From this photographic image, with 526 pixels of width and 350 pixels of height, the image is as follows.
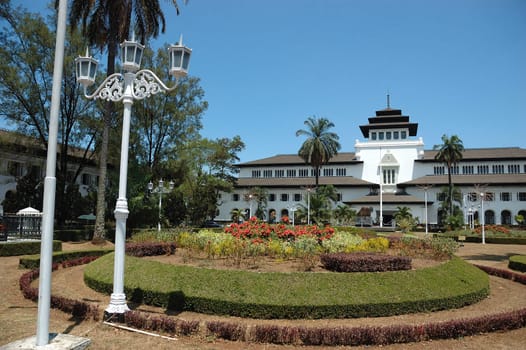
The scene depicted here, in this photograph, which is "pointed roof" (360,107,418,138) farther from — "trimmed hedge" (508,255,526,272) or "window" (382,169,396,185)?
"trimmed hedge" (508,255,526,272)

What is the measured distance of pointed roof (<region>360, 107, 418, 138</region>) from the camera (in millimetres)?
62094

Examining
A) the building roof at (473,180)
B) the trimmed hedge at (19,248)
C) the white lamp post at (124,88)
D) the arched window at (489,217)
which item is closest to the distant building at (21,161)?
the trimmed hedge at (19,248)

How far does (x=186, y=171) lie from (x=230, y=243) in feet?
94.3

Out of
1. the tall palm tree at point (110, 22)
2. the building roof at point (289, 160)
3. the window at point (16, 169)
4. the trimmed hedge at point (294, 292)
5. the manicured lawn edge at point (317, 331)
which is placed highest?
the tall palm tree at point (110, 22)

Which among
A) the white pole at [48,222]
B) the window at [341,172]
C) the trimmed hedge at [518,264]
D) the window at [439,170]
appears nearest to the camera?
the white pole at [48,222]

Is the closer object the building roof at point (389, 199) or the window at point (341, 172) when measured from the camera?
the building roof at point (389, 199)

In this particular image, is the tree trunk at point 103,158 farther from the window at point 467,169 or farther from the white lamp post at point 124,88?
the window at point 467,169

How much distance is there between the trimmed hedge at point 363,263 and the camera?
10812mm

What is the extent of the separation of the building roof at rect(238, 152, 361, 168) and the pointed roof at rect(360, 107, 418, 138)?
5247 millimetres

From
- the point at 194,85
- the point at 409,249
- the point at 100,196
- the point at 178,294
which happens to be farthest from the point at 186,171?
the point at 178,294

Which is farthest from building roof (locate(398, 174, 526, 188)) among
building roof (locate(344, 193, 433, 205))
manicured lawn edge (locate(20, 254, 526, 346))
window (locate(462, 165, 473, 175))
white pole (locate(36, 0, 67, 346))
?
white pole (locate(36, 0, 67, 346))

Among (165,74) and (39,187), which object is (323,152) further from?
(39,187)

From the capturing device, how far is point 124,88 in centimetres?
873

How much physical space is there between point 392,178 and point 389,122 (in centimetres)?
1062
